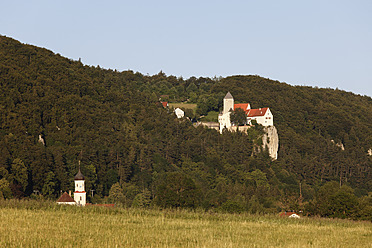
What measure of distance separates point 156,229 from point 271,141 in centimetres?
12624

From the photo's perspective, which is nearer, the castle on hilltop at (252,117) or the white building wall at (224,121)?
the castle on hilltop at (252,117)

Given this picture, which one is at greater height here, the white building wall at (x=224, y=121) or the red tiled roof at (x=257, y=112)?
the red tiled roof at (x=257, y=112)

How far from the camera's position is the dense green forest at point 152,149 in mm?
87756

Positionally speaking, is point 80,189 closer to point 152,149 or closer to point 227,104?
point 152,149

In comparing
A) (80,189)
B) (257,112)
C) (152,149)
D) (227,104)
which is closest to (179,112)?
(227,104)

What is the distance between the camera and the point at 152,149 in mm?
132250

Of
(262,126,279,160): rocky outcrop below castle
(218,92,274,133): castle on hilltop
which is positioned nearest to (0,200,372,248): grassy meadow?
(262,126,279,160): rocky outcrop below castle

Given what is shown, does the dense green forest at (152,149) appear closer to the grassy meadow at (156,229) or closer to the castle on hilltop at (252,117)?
the castle on hilltop at (252,117)

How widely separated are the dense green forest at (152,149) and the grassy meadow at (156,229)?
105ft

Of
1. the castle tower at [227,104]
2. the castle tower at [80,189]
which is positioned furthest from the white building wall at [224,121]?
the castle tower at [80,189]

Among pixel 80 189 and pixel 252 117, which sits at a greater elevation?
pixel 252 117

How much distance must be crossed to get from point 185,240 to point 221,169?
111 metres

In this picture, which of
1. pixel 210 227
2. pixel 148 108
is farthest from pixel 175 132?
pixel 210 227

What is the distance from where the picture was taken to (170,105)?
605ft
